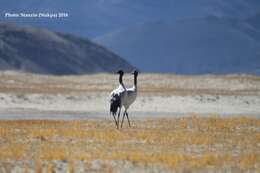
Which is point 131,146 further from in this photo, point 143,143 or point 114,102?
point 114,102

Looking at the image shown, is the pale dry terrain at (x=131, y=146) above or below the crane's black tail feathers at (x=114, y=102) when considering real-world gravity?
below

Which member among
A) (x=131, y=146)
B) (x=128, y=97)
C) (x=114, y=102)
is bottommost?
(x=131, y=146)

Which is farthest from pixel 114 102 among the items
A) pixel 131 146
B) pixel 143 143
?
pixel 131 146

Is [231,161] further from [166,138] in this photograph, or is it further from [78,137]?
[78,137]

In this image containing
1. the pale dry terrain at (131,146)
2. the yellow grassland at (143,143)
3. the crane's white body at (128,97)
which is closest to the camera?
the pale dry terrain at (131,146)

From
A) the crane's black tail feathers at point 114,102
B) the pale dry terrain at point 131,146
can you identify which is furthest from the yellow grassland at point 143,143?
the crane's black tail feathers at point 114,102

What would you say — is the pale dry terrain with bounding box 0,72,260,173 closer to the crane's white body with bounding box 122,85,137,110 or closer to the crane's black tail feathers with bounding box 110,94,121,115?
the crane's black tail feathers with bounding box 110,94,121,115

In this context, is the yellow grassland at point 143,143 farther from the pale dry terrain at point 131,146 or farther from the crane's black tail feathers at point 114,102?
the crane's black tail feathers at point 114,102

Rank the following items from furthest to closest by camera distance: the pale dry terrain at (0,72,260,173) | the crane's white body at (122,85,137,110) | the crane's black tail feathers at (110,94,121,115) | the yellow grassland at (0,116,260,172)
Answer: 1. the crane's white body at (122,85,137,110)
2. the crane's black tail feathers at (110,94,121,115)
3. the yellow grassland at (0,116,260,172)
4. the pale dry terrain at (0,72,260,173)

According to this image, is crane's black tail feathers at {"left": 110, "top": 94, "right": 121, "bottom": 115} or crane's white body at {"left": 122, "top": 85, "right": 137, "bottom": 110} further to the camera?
crane's white body at {"left": 122, "top": 85, "right": 137, "bottom": 110}

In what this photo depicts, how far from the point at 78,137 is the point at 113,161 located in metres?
5.00

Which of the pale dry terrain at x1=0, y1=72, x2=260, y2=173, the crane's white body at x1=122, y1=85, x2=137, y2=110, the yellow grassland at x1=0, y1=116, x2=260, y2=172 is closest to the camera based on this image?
the pale dry terrain at x1=0, y1=72, x2=260, y2=173

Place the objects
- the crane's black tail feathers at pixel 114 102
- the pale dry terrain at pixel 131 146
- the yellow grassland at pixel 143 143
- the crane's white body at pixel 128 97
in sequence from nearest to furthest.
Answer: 1. the pale dry terrain at pixel 131 146
2. the yellow grassland at pixel 143 143
3. the crane's black tail feathers at pixel 114 102
4. the crane's white body at pixel 128 97

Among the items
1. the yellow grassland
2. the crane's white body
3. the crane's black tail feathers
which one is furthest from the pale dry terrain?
the crane's white body
